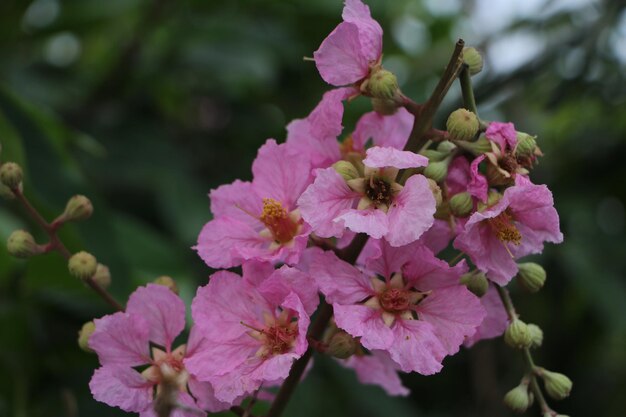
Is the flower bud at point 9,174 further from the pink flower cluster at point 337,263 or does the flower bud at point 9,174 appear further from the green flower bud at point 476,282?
the green flower bud at point 476,282

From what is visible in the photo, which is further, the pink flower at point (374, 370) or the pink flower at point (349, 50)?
the pink flower at point (374, 370)

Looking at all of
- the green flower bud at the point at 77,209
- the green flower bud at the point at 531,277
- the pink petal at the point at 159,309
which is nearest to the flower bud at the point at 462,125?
the green flower bud at the point at 531,277

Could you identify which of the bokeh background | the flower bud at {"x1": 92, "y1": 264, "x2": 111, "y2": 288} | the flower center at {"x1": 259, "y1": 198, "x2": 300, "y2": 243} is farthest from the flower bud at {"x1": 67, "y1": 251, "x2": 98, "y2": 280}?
the bokeh background

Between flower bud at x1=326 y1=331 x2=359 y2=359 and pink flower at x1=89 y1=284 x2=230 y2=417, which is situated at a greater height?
flower bud at x1=326 y1=331 x2=359 y2=359

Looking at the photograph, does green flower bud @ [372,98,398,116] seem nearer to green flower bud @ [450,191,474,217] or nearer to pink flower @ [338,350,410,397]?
green flower bud @ [450,191,474,217]

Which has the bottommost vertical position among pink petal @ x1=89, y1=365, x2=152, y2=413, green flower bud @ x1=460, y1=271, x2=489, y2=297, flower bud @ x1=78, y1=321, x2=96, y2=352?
pink petal @ x1=89, y1=365, x2=152, y2=413

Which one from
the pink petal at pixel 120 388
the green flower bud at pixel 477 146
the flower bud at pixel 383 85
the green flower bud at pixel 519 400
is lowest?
the pink petal at pixel 120 388

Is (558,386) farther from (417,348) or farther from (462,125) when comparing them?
(462,125)
